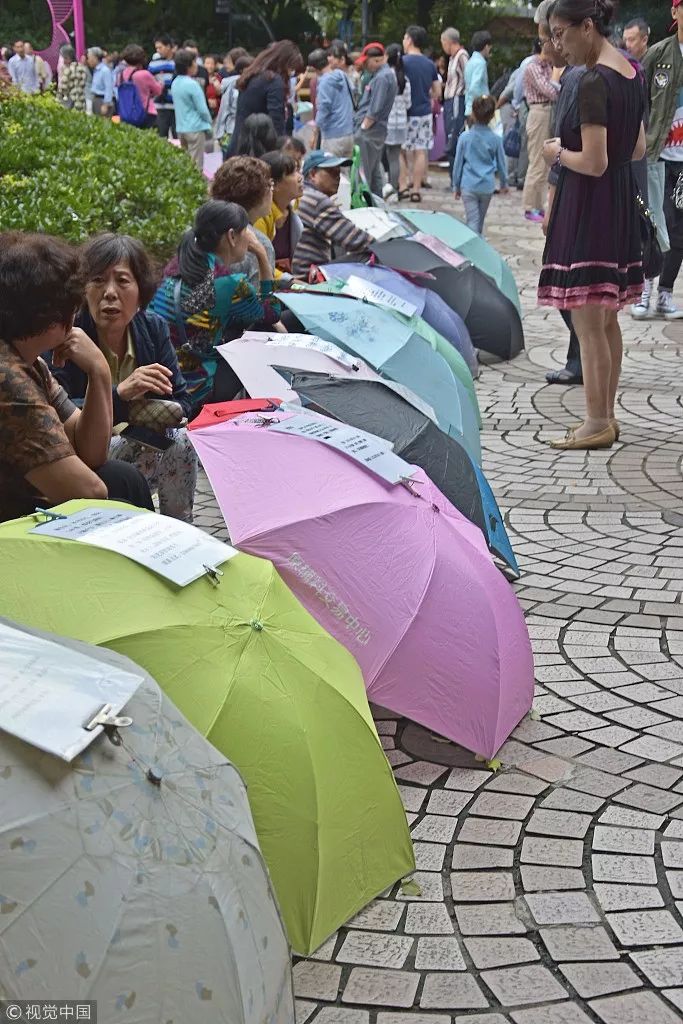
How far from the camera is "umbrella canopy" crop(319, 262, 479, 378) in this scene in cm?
785

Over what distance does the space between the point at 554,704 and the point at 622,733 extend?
0.28 m

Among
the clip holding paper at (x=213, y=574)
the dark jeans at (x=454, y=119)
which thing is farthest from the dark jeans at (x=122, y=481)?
the dark jeans at (x=454, y=119)

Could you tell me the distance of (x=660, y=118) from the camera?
384 inches

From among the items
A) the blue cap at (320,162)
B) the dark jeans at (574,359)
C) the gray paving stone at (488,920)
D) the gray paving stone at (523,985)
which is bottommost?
the dark jeans at (574,359)

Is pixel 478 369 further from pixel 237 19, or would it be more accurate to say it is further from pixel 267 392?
pixel 237 19

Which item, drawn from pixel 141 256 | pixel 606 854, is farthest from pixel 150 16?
pixel 606 854

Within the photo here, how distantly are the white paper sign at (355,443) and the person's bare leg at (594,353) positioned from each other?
9.75 ft

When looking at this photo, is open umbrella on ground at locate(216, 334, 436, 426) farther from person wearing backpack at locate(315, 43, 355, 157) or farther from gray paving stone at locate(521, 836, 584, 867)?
person wearing backpack at locate(315, 43, 355, 157)

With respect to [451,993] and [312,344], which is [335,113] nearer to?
[312,344]

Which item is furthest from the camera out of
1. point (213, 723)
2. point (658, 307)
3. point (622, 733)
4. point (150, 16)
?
point (150, 16)

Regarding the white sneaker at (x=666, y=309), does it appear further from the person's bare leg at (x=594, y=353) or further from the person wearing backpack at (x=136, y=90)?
the person wearing backpack at (x=136, y=90)

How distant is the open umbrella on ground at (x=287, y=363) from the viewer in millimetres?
5258

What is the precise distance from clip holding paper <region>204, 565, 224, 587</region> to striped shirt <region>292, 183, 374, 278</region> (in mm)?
5506

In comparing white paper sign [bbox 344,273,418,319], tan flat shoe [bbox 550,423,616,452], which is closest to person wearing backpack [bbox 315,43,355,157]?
white paper sign [bbox 344,273,418,319]
